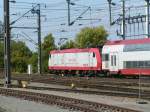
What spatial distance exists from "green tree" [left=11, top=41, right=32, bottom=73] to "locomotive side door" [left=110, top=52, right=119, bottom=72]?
3980 centimetres

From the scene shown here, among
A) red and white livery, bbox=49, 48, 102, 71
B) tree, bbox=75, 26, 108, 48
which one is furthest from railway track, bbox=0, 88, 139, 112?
tree, bbox=75, 26, 108, 48

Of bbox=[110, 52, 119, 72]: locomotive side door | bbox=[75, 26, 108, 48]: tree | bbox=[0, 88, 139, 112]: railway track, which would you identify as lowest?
bbox=[0, 88, 139, 112]: railway track

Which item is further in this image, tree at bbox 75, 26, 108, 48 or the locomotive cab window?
tree at bbox 75, 26, 108, 48

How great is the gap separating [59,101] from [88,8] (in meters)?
35.6

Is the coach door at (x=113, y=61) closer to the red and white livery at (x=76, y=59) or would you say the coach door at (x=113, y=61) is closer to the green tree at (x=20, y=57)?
the red and white livery at (x=76, y=59)

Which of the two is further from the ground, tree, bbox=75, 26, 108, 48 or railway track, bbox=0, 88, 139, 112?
tree, bbox=75, 26, 108, 48

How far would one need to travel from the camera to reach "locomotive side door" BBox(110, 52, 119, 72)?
5075 centimetres

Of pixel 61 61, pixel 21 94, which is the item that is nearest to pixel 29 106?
pixel 21 94

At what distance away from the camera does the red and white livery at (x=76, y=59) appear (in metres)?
57.5

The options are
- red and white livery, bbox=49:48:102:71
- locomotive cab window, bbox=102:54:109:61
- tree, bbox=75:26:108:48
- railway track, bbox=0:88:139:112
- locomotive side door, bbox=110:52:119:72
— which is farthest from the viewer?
tree, bbox=75:26:108:48

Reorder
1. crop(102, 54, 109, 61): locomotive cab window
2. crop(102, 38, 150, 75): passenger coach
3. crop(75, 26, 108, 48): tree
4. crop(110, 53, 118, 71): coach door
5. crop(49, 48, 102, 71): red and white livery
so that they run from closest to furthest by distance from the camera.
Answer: crop(102, 38, 150, 75): passenger coach → crop(110, 53, 118, 71): coach door → crop(102, 54, 109, 61): locomotive cab window → crop(49, 48, 102, 71): red and white livery → crop(75, 26, 108, 48): tree

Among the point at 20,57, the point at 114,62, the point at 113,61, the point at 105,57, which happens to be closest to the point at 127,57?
the point at 114,62

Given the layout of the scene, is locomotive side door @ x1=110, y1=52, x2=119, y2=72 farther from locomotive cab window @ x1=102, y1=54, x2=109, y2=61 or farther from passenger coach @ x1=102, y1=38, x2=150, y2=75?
locomotive cab window @ x1=102, y1=54, x2=109, y2=61

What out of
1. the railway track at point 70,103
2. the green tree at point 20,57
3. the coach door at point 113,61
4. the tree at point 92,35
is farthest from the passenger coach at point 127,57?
the tree at point 92,35
